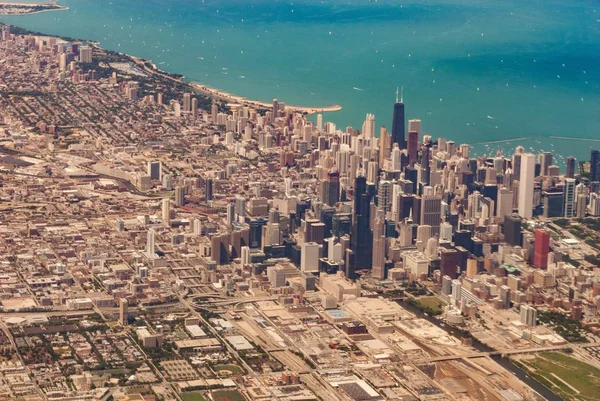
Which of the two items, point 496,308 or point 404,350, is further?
point 496,308

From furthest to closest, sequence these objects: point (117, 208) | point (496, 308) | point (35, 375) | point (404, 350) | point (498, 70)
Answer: point (498, 70) < point (117, 208) < point (496, 308) < point (404, 350) < point (35, 375)

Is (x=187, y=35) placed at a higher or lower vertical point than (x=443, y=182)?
higher

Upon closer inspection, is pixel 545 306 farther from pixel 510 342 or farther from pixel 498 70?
pixel 498 70

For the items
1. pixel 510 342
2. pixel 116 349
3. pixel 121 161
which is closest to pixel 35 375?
pixel 116 349

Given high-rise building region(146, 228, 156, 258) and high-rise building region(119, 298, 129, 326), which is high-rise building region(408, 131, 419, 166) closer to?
high-rise building region(146, 228, 156, 258)

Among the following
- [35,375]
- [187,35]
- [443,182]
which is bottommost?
[35,375]

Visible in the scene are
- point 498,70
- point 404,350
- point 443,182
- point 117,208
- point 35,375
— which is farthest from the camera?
point 498,70

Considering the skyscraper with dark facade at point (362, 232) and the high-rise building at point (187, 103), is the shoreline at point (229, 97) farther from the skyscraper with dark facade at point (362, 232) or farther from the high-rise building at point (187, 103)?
the skyscraper with dark facade at point (362, 232)
